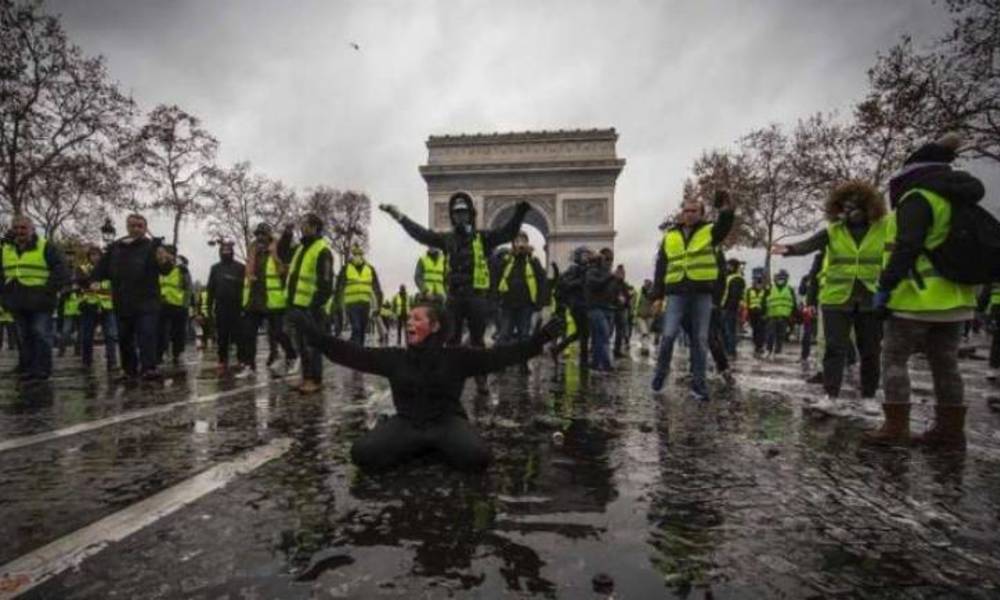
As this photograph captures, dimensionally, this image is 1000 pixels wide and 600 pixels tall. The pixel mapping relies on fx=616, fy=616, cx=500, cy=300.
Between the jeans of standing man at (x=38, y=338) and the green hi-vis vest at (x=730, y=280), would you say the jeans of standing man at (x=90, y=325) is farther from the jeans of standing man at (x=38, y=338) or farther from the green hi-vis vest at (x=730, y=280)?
the green hi-vis vest at (x=730, y=280)

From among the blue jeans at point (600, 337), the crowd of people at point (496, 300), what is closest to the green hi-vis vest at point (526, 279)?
the crowd of people at point (496, 300)

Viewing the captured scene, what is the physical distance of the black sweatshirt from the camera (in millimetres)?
3111

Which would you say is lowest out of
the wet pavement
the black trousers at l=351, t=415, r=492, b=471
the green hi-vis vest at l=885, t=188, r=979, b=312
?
the wet pavement

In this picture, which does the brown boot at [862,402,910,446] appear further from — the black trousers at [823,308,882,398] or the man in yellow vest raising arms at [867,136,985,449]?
the black trousers at [823,308,882,398]

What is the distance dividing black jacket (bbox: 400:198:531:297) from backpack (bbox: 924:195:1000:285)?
10.5 feet

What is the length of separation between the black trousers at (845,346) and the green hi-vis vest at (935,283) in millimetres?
1602

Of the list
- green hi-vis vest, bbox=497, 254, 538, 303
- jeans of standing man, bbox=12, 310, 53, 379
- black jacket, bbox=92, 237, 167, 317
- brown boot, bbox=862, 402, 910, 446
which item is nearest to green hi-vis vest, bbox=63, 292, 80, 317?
jeans of standing man, bbox=12, 310, 53, 379

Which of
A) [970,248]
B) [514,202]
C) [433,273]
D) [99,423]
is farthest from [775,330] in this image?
[514,202]

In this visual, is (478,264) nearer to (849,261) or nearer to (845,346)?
(849,261)

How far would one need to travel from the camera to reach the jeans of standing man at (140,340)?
6.84 metres

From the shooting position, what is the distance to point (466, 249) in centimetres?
578

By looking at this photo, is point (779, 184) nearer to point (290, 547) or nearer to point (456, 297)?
point (456, 297)

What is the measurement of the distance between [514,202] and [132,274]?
104 ft

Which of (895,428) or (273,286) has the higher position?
(273,286)
